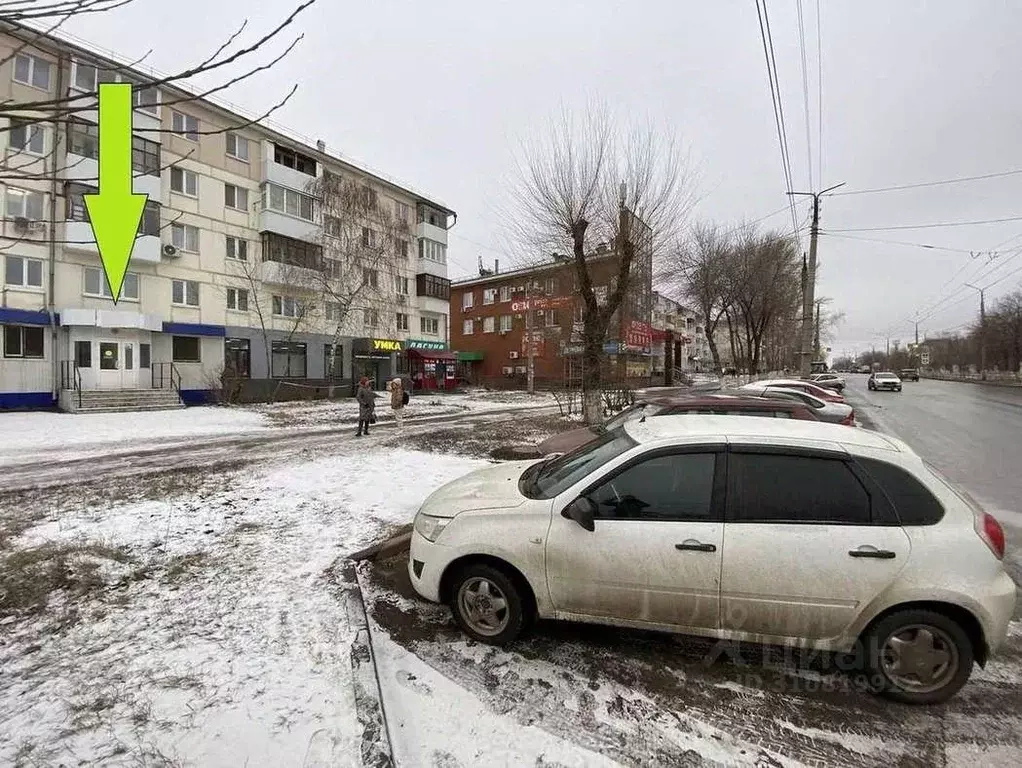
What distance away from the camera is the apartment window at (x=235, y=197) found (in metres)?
26.1

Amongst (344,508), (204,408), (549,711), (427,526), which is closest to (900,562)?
(549,711)

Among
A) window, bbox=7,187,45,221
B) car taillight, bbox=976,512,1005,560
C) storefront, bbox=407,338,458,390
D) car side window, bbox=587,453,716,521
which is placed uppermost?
window, bbox=7,187,45,221

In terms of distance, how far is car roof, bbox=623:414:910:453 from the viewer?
3111 mm

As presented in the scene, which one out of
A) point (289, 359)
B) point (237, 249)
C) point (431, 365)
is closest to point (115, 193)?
point (237, 249)

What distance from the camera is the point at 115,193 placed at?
294 cm

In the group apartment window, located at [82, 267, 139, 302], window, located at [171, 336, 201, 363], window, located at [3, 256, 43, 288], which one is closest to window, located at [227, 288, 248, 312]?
window, located at [171, 336, 201, 363]

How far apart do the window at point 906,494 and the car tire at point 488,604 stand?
2.33m

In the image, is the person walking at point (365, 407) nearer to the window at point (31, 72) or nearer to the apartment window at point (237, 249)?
the apartment window at point (237, 249)

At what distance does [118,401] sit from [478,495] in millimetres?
22391

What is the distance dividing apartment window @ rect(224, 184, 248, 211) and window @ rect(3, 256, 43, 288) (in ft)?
29.1

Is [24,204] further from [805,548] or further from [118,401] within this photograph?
[805,548]

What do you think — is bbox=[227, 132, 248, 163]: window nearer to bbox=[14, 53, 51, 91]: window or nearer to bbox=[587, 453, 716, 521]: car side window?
bbox=[14, 53, 51, 91]: window

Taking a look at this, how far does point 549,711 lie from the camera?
2738mm

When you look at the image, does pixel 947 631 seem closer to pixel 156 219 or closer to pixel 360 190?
pixel 156 219
